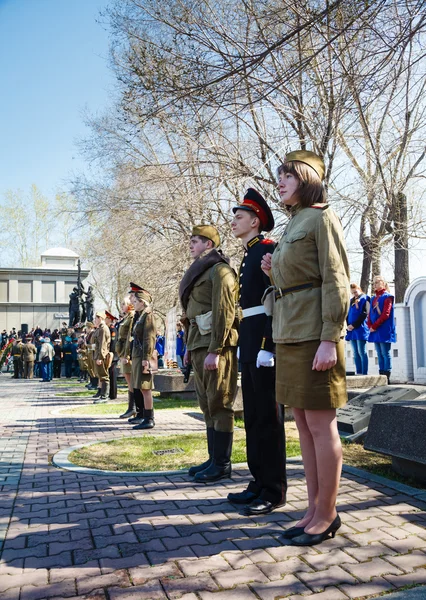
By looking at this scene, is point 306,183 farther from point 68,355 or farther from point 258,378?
point 68,355

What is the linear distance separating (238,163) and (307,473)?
1278 centimetres

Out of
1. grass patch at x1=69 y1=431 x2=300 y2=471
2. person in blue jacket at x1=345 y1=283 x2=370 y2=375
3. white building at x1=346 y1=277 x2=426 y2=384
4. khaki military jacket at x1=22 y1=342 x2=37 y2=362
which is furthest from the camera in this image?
khaki military jacket at x1=22 y1=342 x2=37 y2=362

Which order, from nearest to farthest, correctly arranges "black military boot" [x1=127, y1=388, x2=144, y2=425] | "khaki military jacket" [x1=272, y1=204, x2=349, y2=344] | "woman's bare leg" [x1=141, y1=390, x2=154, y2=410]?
"khaki military jacket" [x1=272, y1=204, x2=349, y2=344], "woman's bare leg" [x1=141, y1=390, x2=154, y2=410], "black military boot" [x1=127, y1=388, x2=144, y2=425]

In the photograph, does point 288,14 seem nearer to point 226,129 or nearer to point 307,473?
Result: point 307,473

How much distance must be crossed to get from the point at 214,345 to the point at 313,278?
5.46 feet

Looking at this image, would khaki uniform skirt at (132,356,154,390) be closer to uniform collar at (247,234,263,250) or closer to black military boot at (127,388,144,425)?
black military boot at (127,388,144,425)

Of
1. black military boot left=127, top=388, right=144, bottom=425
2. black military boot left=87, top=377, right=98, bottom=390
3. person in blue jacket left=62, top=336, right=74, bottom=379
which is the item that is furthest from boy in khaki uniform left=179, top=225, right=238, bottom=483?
person in blue jacket left=62, top=336, right=74, bottom=379

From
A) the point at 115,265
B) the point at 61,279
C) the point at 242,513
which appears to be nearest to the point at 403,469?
the point at 242,513

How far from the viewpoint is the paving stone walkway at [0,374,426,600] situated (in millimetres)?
2789

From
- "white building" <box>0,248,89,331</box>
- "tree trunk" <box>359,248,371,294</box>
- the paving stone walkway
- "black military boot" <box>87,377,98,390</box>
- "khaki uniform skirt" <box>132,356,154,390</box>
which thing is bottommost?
the paving stone walkway

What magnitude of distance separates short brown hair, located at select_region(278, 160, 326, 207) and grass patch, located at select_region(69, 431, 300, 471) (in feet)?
10.0

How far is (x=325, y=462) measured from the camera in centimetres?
328

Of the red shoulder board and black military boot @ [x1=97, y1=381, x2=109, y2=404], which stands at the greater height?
the red shoulder board

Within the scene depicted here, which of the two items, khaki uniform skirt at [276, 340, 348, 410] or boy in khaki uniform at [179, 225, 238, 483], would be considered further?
A: boy in khaki uniform at [179, 225, 238, 483]
